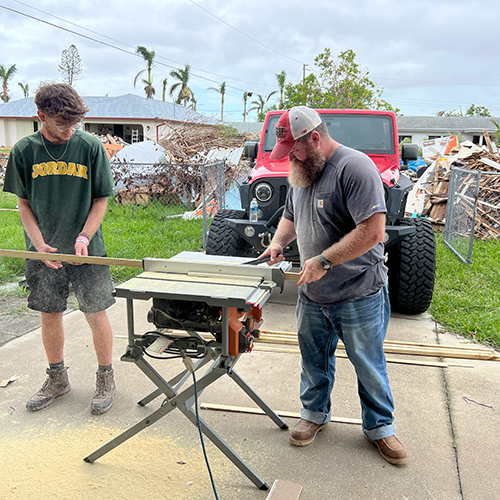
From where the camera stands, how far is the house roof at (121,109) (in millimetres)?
31044

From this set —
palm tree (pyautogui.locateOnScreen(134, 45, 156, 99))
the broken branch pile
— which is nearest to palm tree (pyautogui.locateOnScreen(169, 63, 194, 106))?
palm tree (pyautogui.locateOnScreen(134, 45, 156, 99))

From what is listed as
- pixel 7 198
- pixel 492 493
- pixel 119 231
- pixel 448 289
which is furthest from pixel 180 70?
pixel 492 493

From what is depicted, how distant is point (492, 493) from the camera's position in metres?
2.43

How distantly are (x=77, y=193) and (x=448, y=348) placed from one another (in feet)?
10.8

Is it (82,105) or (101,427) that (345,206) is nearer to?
(82,105)

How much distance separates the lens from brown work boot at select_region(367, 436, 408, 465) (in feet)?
8.62

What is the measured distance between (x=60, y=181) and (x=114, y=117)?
2926 centimetres

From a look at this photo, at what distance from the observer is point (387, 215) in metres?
4.85

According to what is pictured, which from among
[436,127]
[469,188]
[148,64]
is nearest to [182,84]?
[148,64]

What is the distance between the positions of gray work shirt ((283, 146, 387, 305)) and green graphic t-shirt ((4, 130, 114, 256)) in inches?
51.9

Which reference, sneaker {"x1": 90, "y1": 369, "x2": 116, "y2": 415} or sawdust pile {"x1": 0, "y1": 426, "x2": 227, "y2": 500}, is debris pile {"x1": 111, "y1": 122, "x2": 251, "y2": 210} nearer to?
sneaker {"x1": 90, "y1": 369, "x2": 116, "y2": 415}

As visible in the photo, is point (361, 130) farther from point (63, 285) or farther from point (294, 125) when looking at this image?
point (63, 285)

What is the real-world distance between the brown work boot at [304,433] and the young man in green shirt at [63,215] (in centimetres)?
125

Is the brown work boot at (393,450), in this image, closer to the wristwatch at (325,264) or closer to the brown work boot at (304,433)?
the brown work boot at (304,433)
